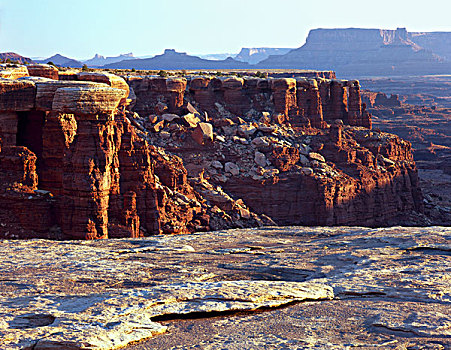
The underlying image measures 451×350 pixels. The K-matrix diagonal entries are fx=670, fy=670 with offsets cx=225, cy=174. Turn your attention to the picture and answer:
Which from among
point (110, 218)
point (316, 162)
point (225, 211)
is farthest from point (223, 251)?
point (316, 162)

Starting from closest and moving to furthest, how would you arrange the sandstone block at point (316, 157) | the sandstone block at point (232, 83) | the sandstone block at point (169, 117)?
the sandstone block at point (169, 117)
the sandstone block at point (316, 157)
the sandstone block at point (232, 83)

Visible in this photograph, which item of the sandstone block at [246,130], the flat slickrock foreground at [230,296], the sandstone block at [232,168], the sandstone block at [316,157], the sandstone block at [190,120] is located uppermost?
the sandstone block at [190,120]

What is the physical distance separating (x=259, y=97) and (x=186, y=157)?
10.7 m

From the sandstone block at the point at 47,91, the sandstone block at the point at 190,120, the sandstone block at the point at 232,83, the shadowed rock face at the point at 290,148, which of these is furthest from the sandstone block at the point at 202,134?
the sandstone block at the point at 47,91

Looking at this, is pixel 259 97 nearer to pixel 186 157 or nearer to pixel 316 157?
pixel 316 157

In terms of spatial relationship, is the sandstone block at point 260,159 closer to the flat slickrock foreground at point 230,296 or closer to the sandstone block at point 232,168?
the sandstone block at point 232,168

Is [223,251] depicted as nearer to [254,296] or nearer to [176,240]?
[176,240]

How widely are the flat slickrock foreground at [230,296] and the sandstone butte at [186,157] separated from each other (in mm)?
9295

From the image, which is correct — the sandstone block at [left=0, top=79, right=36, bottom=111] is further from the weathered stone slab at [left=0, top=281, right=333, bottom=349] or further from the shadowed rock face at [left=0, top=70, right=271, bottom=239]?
the weathered stone slab at [left=0, top=281, right=333, bottom=349]

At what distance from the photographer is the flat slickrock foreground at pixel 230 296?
8.47 meters

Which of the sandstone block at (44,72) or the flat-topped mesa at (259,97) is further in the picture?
the flat-topped mesa at (259,97)

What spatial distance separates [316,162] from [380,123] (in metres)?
83.6

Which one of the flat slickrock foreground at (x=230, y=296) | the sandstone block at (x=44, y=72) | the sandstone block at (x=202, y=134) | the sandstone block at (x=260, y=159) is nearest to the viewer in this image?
the flat slickrock foreground at (x=230, y=296)

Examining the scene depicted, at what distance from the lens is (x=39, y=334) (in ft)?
27.3
